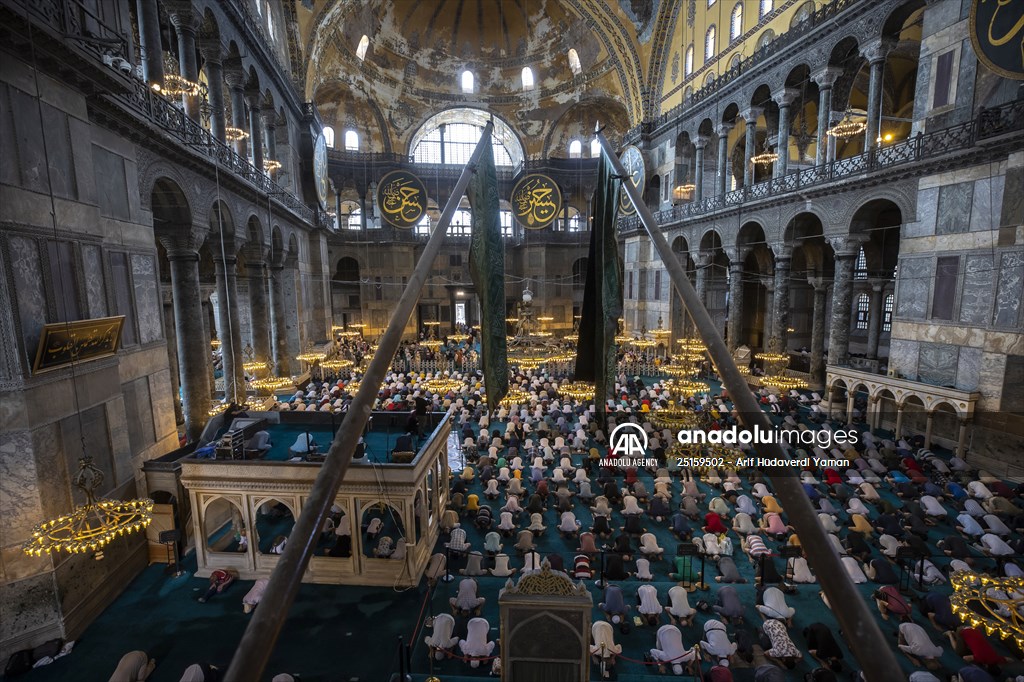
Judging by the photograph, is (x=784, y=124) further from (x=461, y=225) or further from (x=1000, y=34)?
(x=461, y=225)

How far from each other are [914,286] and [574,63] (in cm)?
2090

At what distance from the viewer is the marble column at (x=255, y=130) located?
46.2 ft

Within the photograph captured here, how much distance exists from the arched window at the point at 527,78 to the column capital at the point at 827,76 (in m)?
16.8

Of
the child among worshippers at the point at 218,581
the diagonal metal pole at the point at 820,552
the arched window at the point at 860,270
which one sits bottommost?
the child among worshippers at the point at 218,581

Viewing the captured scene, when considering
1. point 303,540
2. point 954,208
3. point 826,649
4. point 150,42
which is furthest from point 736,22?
point 303,540

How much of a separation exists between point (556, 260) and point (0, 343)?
2517 centimetres

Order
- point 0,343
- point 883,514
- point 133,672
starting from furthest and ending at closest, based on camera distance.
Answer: point 883,514, point 0,343, point 133,672

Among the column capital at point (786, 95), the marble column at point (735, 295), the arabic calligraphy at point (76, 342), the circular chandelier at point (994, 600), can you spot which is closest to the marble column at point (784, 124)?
the column capital at point (786, 95)

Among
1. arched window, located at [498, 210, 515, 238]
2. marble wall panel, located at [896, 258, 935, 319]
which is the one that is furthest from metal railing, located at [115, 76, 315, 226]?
arched window, located at [498, 210, 515, 238]

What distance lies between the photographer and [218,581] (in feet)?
22.2

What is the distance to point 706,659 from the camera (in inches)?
211

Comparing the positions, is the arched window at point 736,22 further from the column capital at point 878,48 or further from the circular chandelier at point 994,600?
the circular chandelier at point 994,600

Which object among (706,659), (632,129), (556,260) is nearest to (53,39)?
(706,659)

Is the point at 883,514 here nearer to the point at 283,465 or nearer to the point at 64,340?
the point at 283,465
